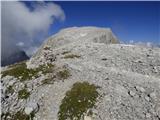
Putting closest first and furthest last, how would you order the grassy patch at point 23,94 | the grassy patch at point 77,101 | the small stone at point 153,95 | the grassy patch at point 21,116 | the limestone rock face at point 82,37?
the grassy patch at point 77,101
the grassy patch at point 21,116
the small stone at point 153,95
the grassy patch at point 23,94
the limestone rock face at point 82,37

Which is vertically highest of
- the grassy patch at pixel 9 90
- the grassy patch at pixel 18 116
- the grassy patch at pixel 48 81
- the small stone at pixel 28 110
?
the grassy patch at pixel 48 81

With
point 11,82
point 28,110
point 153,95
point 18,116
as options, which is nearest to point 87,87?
point 28,110

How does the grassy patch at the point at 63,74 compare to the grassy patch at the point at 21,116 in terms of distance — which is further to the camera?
the grassy patch at the point at 63,74

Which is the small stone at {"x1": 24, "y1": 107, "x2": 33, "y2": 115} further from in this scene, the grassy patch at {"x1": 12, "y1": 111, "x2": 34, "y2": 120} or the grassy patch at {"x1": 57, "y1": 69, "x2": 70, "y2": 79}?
the grassy patch at {"x1": 57, "y1": 69, "x2": 70, "y2": 79}

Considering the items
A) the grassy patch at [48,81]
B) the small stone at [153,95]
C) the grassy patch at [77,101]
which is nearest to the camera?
the grassy patch at [77,101]

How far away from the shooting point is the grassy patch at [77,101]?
20.1m

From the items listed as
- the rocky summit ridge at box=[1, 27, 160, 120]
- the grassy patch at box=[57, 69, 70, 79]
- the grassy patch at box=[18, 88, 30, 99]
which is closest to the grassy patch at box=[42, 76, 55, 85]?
the rocky summit ridge at box=[1, 27, 160, 120]

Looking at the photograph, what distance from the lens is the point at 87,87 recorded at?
2317cm

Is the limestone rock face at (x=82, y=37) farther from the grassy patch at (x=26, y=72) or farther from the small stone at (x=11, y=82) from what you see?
→ the small stone at (x=11, y=82)

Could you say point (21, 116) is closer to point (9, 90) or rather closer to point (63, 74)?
point (9, 90)

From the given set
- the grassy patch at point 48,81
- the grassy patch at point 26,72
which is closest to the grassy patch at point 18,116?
the grassy patch at point 48,81

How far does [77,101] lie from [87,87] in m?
2.24

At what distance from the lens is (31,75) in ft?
88.9

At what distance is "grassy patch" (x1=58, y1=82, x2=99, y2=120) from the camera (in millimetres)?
20080
